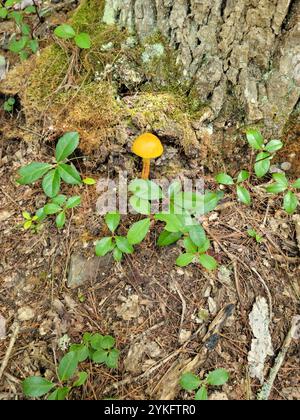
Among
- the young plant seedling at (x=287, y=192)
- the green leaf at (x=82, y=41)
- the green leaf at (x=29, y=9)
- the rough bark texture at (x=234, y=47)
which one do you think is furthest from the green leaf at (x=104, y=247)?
the green leaf at (x=29, y=9)

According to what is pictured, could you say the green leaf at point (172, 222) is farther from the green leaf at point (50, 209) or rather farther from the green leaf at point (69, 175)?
the green leaf at point (50, 209)

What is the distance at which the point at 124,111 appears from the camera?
8.91 feet

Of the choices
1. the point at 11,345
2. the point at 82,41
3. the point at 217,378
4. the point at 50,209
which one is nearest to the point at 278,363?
the point at 217,378

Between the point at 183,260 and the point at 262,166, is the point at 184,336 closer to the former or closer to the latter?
the point at 183,260

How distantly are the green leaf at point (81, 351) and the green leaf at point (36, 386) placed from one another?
0.66 feet

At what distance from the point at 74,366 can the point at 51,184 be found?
43.5 inches

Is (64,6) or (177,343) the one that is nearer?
(177,343)

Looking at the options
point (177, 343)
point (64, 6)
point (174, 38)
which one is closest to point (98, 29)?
point (174, 38)

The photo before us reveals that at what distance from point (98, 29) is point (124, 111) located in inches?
31.6

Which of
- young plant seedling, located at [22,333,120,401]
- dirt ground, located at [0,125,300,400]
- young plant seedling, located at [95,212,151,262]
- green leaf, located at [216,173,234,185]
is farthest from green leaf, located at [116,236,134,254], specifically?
green leaf, located at [216,173,234,185]

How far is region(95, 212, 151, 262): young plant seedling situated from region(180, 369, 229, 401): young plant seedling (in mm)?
797

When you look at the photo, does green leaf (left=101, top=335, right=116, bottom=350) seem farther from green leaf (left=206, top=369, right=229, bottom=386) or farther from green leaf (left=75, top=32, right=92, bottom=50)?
green leaf (left=75, top=32, right=92, bottom=50)

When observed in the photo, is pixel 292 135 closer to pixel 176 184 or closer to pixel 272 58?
pixel 272 58

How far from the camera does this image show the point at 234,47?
8.63 feet
